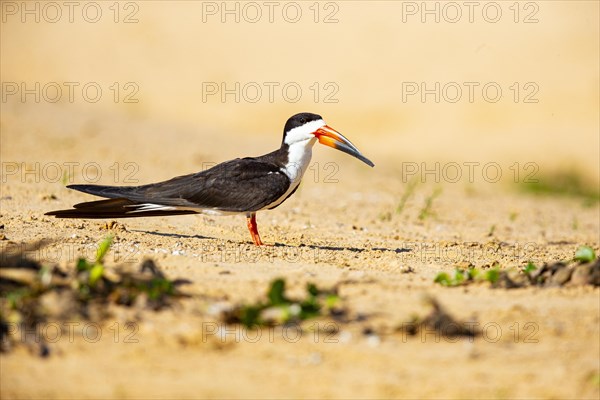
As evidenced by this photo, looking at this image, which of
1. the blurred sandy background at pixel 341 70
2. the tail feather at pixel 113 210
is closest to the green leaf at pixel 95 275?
the tail feather at pixel 113 210

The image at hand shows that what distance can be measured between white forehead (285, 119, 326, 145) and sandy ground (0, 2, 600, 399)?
0.73 meters

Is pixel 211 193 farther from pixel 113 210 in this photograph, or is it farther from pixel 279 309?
pixel 279 309

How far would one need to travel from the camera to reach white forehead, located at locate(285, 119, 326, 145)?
6.63 meters

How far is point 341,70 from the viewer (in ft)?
64.4

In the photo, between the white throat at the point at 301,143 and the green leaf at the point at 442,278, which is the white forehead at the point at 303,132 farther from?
the green leaf at the point at 442,278

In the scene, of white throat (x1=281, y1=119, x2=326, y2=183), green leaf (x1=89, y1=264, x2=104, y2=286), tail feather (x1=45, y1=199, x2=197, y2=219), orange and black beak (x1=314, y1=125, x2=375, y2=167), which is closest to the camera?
green leaf (x1=89, y1=264, x2=104, y2=286)

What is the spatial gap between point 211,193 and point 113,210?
2.26 ft

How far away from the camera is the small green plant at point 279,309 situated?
3.75m

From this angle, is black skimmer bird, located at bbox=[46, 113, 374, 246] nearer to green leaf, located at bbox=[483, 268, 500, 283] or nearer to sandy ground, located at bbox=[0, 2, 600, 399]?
sandy ground, located at bbox=[0, 2, 600, 399]

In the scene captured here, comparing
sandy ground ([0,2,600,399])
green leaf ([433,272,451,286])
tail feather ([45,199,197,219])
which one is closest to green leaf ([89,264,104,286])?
sandy ground ([0,2,600,399])

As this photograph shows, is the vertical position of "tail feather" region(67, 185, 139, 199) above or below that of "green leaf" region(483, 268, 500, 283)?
above

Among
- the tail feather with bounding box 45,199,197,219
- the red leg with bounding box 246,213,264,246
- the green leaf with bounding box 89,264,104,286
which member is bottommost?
the green leaf with bounding box 89,264,104,286

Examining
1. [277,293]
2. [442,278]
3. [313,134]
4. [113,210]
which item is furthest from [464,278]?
[113,210]

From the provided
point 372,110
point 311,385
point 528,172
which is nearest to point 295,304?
point 311,385
